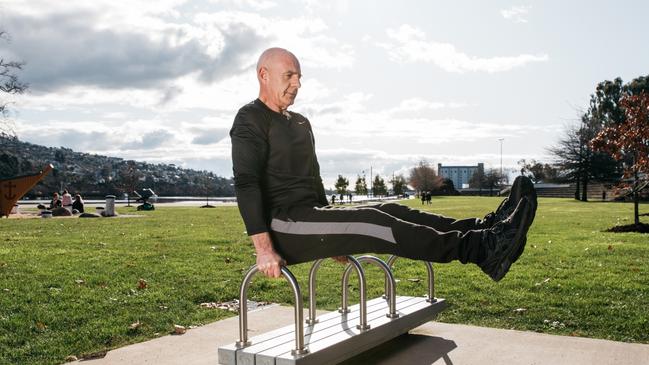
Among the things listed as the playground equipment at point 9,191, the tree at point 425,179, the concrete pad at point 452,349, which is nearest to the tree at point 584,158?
the tree at point 425,179

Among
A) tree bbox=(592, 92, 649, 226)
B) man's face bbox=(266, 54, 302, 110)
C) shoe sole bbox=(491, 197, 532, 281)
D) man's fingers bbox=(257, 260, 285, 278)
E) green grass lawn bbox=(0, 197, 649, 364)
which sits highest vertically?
tree bbox=(592, 92, 649, 226)

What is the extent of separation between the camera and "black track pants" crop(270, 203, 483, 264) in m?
3.22

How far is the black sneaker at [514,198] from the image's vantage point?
324 centimetres

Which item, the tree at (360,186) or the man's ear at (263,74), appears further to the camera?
the tree at (360,186)

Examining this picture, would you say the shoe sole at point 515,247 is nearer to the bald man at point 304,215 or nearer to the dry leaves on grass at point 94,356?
the bald man at point 304,215

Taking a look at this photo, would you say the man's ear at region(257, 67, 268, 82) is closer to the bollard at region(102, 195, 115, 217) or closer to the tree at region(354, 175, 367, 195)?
the bollard at region(102, 195, 115, 217)

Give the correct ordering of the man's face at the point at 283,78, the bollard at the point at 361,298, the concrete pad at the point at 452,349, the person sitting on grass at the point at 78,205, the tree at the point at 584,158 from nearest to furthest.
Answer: the man's face at the point at 283,78 → the bollard at the point at 361,298 → the concrete pad at the point at 452,349 → the person sitting on grass at the point at 78,205 → the tree at the point at 584,158

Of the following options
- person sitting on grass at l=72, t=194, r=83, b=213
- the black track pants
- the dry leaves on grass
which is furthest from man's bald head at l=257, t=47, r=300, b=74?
person sitting on grass at l=72, t=194, r=83, b=213

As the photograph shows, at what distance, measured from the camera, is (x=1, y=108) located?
36.3 metres

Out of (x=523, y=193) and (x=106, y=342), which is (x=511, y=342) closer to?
(x=523, y=193)

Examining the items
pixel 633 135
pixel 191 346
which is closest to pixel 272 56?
pixel 191 346

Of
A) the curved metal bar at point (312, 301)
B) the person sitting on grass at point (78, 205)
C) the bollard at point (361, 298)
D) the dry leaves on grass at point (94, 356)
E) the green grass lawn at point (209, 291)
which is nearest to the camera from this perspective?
the bollard at point (361, 298)

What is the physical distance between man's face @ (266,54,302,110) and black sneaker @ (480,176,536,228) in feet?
4.52

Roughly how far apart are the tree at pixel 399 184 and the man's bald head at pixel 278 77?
298ft
